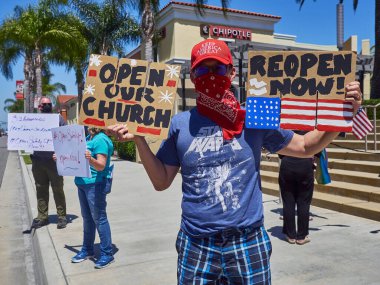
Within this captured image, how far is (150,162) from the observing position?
92.4 inches

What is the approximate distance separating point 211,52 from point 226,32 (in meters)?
Answer: 23.7

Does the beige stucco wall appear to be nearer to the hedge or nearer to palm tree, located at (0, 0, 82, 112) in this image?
palm tree, located at (0, 0, 82, 112)

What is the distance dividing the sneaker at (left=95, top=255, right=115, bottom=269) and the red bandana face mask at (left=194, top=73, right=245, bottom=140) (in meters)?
3.08

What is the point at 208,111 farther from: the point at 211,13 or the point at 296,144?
the point at 211,13

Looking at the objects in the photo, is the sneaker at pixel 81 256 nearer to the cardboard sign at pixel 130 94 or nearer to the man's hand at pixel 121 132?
the cardboard sign at pixel 130 94

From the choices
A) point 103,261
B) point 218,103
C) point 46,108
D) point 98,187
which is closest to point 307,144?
point 218,103

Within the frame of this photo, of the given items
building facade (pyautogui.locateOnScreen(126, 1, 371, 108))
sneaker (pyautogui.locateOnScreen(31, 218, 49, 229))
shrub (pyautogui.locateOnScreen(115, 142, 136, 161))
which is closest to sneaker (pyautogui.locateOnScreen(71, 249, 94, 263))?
sneaker (pyautogui.locateOnScreen(31, 218, 49, 229))

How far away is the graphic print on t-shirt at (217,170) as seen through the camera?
7.01 ft

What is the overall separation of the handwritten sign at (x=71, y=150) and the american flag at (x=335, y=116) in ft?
8.83

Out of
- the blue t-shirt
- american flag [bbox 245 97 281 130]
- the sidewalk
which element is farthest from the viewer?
the sidewalk

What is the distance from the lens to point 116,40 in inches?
975

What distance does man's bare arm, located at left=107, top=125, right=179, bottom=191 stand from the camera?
2342mm

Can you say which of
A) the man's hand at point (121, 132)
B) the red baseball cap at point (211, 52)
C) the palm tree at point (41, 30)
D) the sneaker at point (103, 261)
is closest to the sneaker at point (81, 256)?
the sneaker at point (103, 261)

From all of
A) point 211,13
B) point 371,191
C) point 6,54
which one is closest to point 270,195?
point 371,191
